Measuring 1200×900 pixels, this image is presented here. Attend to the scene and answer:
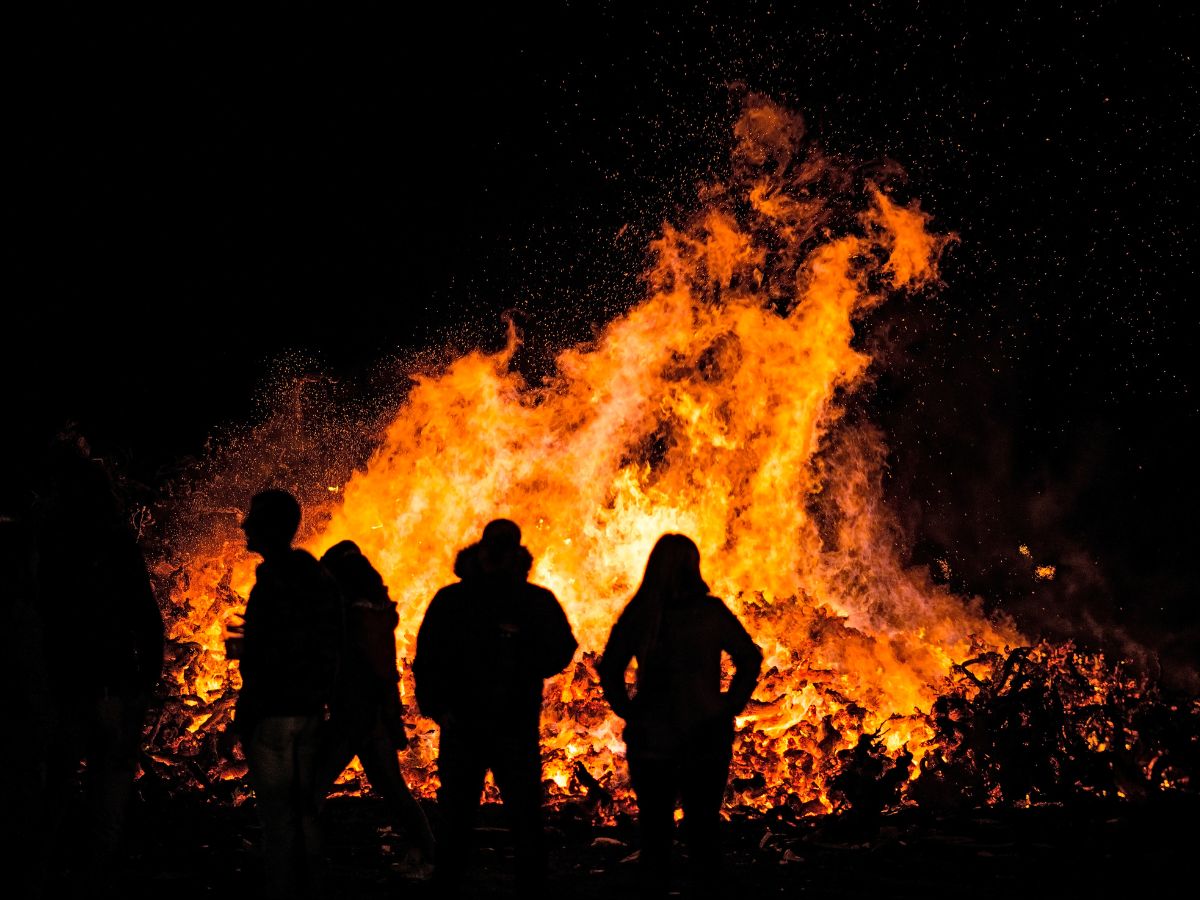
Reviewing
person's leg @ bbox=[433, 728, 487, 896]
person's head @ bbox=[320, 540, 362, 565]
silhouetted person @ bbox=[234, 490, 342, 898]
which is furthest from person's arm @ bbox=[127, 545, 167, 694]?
person's leg @ bbox=[433, 728, 487, 896]

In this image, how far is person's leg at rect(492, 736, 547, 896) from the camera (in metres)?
5.11

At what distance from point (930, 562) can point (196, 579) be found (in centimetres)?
1228

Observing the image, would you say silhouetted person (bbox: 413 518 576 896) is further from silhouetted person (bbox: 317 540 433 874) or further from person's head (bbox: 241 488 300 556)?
silhouetted person (bbox: 317 540 433 874)

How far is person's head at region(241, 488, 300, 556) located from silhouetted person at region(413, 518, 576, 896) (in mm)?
752

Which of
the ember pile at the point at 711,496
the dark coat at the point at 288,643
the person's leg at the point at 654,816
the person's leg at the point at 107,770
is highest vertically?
the ember pile at the point at 711,496

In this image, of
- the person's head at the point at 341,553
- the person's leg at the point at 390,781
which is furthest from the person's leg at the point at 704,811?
the person's head at the point at 341,553

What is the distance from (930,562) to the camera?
19422mm

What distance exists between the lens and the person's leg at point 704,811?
4.92 meters

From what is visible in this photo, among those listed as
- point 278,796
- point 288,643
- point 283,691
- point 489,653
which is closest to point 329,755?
point 278,796

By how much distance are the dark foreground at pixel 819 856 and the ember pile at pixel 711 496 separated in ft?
3.19

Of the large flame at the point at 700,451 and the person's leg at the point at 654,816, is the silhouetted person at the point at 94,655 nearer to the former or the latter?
the person's leg at the point at 654,816

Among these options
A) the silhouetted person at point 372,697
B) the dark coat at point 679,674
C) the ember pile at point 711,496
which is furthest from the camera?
the ember pile at point 711,496

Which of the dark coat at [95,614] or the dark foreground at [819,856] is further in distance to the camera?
the dark foreground at [819,856]

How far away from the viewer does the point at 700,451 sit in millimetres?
13094
